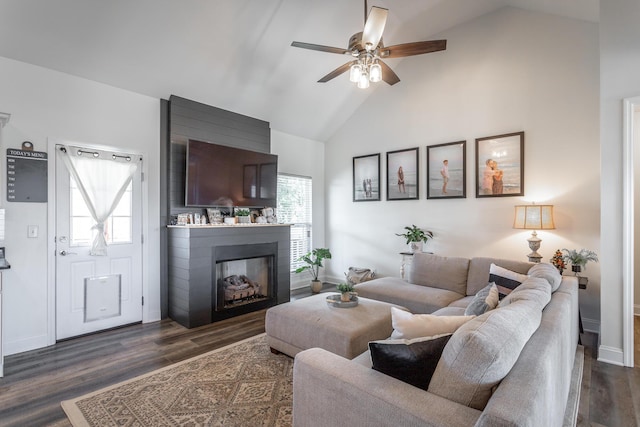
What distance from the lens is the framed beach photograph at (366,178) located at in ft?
18.4

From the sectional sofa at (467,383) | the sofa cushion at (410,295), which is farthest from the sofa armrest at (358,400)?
the sofa cushion at (410,295)

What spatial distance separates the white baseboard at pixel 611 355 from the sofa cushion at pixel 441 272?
1254 millimetres

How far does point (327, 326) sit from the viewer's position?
2.62 metres

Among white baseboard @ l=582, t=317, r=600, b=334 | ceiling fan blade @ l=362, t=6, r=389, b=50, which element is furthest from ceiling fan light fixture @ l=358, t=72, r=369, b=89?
white baseboard @ l=582, t=317, r=600, b=334

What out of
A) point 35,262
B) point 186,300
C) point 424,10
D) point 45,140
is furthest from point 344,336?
point 424,10

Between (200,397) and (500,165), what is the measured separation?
14.2ft

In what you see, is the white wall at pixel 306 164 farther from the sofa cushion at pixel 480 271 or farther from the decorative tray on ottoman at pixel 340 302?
the sofa cushion at pixel 480 271

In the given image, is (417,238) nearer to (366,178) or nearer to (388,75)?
(366,178)

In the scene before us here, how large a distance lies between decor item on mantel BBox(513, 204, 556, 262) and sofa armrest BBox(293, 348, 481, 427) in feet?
10.7

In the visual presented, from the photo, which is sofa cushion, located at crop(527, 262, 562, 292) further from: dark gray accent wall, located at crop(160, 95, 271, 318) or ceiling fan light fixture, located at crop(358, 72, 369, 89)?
dark gray accent wall, located at crop(160, 95, 271, 318)

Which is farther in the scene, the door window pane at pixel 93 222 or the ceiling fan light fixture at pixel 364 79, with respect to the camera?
the door window pane at pixel 93 222

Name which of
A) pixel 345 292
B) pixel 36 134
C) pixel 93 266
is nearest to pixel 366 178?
pixel 345 292

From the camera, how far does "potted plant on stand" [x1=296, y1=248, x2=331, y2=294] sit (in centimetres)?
566

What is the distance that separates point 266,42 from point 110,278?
3.42 m
